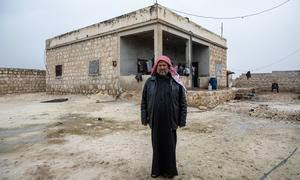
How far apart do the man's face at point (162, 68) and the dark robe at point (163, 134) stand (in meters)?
0.19

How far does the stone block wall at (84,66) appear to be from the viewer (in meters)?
12.3

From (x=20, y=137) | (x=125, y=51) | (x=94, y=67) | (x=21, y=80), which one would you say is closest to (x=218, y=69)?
(x=125, y=51)

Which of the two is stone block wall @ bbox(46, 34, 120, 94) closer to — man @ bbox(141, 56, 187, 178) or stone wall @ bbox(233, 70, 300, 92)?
man @ bbox(141, 56, 187, 178)

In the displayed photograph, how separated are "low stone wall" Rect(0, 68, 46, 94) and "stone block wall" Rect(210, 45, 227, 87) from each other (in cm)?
1373

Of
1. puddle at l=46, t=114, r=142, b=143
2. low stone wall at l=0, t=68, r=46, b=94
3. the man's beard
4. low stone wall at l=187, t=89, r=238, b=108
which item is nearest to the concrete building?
low stone wall at l=0, t=68, r=46, b=94

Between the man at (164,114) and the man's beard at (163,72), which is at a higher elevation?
the man's beard at (163,72)

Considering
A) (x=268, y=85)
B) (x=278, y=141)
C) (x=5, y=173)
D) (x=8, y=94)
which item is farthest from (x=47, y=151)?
(x=268, y=85)

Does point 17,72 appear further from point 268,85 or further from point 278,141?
point 268,85

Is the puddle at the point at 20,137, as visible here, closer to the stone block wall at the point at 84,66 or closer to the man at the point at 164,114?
the man at the point at 164,114

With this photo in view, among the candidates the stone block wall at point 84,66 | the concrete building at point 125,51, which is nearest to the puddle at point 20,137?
the concrete building at point 125,51

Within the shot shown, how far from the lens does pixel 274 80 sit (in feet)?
71.3

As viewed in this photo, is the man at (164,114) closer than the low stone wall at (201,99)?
Yes

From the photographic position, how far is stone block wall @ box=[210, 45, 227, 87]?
15.6 meters

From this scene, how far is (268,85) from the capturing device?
2214 cm
